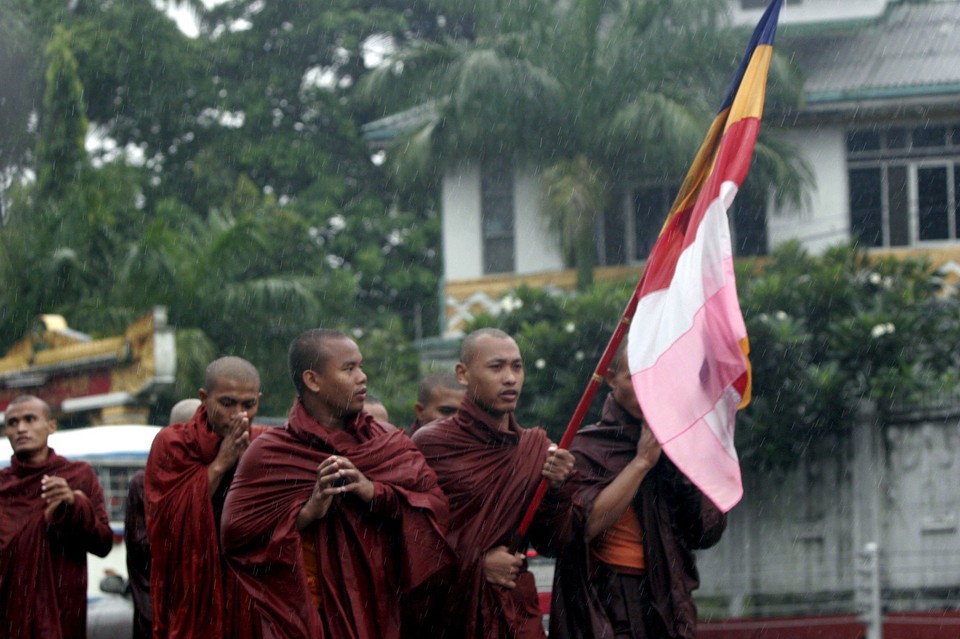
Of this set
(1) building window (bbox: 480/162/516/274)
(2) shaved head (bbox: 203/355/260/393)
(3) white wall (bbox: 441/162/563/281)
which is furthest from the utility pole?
(1) building window (bbox: 480/162/516/274)

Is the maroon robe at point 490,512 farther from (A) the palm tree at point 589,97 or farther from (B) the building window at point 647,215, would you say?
(B) the building window at point 647,215

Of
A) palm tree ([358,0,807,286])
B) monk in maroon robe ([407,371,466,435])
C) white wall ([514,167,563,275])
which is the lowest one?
monk in maroon robe ([407,371,466,435])

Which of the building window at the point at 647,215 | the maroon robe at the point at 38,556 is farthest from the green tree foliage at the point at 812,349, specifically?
the maroon robe at the point at 38,556

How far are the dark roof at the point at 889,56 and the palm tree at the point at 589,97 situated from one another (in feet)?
4.70

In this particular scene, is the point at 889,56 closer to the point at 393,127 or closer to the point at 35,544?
the point at 393,127

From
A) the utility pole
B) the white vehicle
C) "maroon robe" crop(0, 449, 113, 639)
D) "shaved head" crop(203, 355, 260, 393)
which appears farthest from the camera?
the white vehicle

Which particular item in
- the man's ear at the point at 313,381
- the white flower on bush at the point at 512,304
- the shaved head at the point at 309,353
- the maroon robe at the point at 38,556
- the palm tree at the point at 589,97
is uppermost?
the palm tree at the point at 589,97

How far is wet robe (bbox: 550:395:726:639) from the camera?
6285 millimetres

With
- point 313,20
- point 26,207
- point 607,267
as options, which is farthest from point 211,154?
point 607,267

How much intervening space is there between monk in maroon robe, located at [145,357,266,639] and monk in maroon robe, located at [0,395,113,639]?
5.39 ft

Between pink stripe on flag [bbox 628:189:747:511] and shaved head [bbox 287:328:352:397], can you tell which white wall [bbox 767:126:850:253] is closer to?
pink stripe on flag [bbox 628:189:747:511]

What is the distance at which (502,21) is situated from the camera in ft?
66.6

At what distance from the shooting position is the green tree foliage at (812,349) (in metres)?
14.7

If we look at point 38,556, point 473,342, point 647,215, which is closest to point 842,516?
point 647,215
